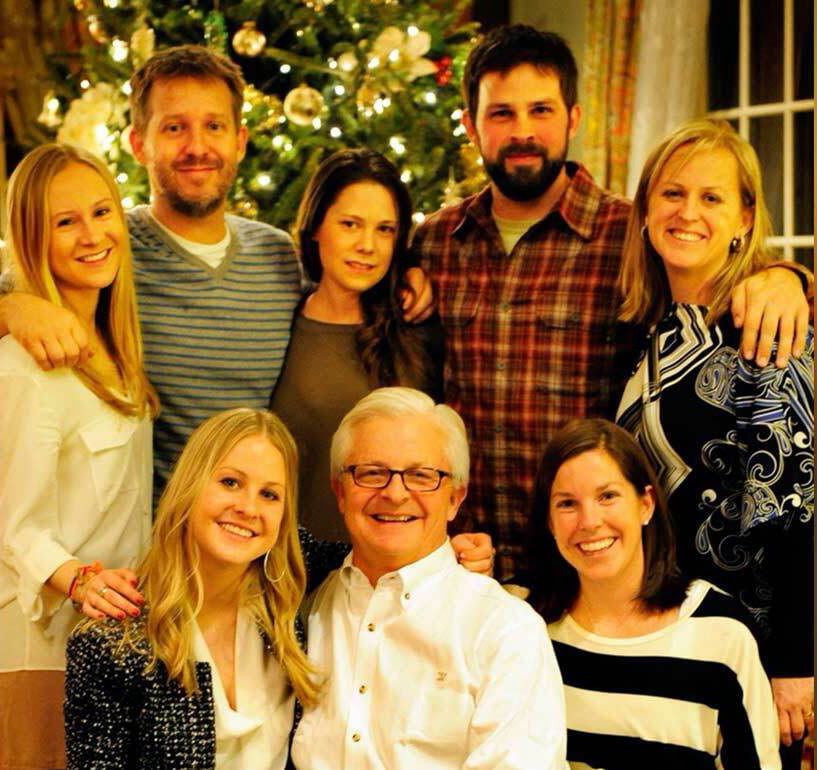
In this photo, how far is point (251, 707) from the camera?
2221 millimetres

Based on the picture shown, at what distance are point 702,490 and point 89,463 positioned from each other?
129 cm

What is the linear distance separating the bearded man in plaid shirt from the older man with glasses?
0.51 meters

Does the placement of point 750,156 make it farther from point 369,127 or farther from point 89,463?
point 369,127

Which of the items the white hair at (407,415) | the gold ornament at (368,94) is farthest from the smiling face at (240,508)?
the gold ornament at (368,94)

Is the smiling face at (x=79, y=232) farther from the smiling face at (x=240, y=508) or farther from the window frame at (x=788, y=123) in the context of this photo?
the window frame at (x=788, y=123)

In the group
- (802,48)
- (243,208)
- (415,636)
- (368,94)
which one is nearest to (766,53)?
(802,48)

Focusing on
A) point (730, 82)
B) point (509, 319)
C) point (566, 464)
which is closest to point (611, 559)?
point (566, 464)

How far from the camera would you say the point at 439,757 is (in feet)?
7.09

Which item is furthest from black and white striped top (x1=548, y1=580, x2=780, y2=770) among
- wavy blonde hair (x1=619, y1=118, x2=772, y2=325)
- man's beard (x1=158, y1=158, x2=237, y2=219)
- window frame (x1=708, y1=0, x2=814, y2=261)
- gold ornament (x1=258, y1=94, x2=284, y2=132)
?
window frame (x1=708, y1=0, x2=814, y2=261)

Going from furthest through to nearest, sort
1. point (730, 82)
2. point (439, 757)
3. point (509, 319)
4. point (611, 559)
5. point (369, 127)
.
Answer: point (730, 82)
point (369, 127)
point (509, 319)
point (611, 559)
point (439, 757)

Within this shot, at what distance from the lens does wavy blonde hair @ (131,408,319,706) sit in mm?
2150

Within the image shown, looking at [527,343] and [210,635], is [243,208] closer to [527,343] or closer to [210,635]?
[527,343]

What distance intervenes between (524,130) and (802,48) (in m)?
2.30

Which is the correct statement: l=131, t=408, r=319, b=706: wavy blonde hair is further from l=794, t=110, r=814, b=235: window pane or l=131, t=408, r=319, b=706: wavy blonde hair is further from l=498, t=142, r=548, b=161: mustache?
l=794, t=110, r=814, b=235: window pane
